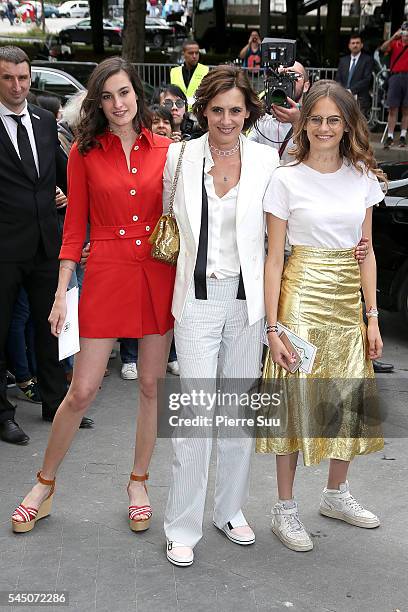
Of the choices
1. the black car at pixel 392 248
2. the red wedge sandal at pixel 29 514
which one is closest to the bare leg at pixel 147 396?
the red wedge sandal at pixel 29 514

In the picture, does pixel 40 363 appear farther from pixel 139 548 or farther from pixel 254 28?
pixel 254 28

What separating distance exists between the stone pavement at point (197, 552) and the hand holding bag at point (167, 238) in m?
1.32

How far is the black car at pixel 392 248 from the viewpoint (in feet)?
22.6

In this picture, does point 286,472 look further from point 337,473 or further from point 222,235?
point 222,235

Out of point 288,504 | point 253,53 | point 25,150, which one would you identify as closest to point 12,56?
point 25,150

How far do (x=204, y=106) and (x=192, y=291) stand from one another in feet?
2.57

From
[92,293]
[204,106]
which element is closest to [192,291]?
[92,293]

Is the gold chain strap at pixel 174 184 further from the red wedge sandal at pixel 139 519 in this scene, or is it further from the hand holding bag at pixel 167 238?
the red wedge sandal at pixel 139 519

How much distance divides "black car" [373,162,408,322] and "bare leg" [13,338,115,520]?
3.48 m

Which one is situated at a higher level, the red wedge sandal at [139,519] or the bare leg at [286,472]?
the bare leg at [286,472]

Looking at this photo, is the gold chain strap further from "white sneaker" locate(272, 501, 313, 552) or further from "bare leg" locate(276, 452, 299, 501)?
"white sneaker" locate(272, 501, 313, 552)

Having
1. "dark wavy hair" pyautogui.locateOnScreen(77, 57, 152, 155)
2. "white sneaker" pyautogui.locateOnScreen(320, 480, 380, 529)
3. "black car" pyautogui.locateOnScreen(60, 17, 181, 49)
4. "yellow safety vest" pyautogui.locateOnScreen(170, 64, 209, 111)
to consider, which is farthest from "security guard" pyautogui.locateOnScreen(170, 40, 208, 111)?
"black car" pyautogui.locateOnScreen(60, 17, 181, 49)

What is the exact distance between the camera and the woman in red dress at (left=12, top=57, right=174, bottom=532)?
384 centimetres

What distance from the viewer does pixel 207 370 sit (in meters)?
3.74
